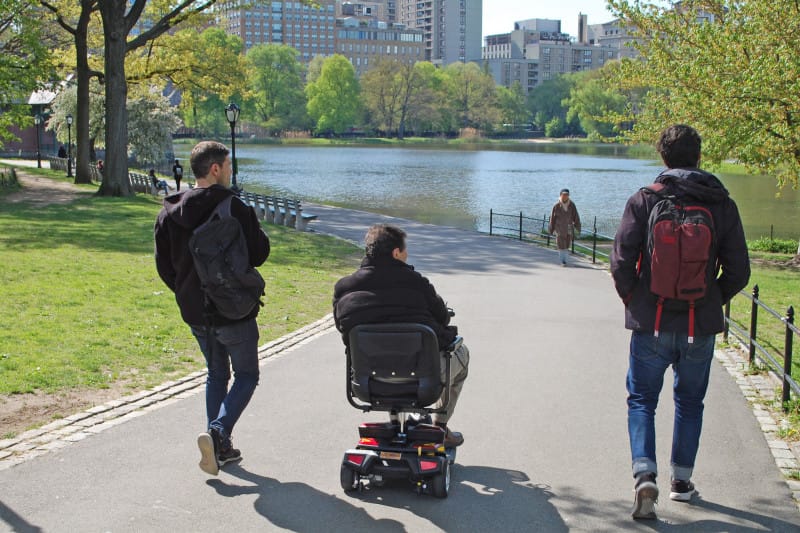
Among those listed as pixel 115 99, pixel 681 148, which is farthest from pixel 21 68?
pixel 681 148

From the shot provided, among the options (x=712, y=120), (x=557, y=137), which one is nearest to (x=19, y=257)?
(x=712, y=120)

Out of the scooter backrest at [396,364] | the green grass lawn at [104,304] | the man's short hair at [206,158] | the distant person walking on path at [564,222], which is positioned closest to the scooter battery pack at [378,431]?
the scooter backrest at [396,364]

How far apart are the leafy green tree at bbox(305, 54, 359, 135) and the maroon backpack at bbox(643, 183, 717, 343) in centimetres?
12501

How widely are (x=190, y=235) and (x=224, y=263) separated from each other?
12.8 inches

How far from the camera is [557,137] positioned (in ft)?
525

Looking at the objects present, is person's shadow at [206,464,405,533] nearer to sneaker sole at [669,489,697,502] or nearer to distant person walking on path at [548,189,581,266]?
sneaker sole at [669,489,697,502]

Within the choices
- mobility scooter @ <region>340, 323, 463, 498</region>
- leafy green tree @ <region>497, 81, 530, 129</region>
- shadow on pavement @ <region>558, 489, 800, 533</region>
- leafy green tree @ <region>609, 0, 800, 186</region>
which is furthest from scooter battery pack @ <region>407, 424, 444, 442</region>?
leafy green tree @ <region>497, 81, 530, 129</region>

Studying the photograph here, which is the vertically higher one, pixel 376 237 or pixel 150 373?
pixel 376 237

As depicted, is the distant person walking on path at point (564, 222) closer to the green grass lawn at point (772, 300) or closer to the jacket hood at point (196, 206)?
the green grass lawn at point (772, 300)

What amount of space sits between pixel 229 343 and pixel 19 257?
36.1 feet

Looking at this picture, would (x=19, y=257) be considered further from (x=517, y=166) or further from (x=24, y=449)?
(x=517, y=166)

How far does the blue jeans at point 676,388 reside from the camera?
4543 millimetres

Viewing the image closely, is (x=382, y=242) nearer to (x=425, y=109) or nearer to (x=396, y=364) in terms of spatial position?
(x=396, y=364)

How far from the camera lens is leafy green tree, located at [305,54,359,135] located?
419 ft
